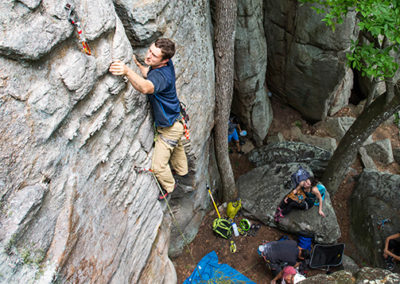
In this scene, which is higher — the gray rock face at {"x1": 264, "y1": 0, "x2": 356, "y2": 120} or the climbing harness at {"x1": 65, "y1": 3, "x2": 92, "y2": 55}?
the climbing harness at {"x1": 65, "y1": 3, "x2": 92, "y2": 55}

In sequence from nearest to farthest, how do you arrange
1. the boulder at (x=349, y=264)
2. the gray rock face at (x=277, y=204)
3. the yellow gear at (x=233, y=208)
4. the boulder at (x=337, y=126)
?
the boulder at (x=349, y=264), the gray rock face at (x=277, y=204), the yellow gear at (x=233, y=208), the boulder at (x=337, y=126)

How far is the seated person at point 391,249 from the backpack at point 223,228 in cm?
386

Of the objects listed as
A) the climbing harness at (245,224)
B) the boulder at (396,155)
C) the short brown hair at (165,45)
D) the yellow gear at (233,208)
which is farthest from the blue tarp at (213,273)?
the boulder at (396,155)

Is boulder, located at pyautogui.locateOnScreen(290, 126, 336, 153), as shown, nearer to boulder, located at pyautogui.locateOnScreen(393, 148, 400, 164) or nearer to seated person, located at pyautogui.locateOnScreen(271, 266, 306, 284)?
boulder, located at pyautogui.locateOnScreen(393, 148, 400, 164)

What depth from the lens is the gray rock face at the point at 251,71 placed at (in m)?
9.56

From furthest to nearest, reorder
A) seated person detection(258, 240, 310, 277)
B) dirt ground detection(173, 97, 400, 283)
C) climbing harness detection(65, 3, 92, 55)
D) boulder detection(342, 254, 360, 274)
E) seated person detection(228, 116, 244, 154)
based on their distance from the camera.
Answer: seated person detection(228, 116, 244, 154) < boulder detection(342, 254, 360, 274) < dirt ground detection(173, 97, 400, 283) < seated person detection(258, 240, 310, 277) < climbing harness detection(65, 3, 92, 55)

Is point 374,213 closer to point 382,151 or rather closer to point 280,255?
point 280,255

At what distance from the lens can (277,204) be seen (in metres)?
8.39

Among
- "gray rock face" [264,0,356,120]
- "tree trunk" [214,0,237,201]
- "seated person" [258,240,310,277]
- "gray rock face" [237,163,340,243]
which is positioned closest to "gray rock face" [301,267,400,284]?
"seated person" [258,240,310,277]

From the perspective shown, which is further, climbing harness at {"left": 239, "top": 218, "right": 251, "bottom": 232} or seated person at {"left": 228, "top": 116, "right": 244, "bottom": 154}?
seated person at {"left": 228, "top": 116, "right": 244, "bottom": 154}

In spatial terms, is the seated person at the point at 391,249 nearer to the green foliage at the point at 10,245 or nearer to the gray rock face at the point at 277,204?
the gray rock face at the point at 277,204

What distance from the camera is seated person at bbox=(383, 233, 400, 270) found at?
7.21 metres

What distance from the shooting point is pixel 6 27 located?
2.37 meters

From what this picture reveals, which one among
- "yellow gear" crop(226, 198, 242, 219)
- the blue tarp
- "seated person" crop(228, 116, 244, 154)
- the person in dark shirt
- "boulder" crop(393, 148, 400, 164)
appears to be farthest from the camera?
"boulder" crop(393, 148, 400, 164)
